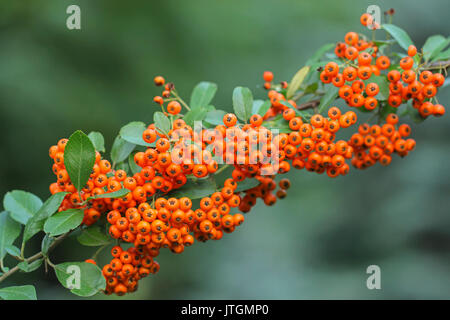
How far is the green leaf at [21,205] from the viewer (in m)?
1.75

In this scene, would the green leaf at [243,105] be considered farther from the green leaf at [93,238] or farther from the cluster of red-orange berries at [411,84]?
the green leaf at [93,238]

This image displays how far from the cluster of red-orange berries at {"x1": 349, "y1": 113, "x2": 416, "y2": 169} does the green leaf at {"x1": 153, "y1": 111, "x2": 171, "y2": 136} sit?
77 centimetres

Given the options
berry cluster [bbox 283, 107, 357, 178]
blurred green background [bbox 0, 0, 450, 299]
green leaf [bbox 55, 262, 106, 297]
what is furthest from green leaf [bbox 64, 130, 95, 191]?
blurred green background [bbox 0, 0, 450, 299]

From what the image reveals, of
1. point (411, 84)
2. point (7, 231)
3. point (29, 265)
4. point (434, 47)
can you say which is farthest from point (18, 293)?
point (434, 47)

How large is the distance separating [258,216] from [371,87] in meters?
2.86

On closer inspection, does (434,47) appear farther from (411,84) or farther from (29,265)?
(29,265)

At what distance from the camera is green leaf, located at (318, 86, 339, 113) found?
64.7 inches

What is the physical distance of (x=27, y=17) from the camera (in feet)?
12.3

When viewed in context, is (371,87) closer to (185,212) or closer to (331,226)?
(185,212)

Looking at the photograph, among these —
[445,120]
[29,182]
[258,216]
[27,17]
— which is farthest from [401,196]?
[27,17]

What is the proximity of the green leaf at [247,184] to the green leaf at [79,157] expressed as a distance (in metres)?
0.54

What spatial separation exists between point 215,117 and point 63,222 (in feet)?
2.18

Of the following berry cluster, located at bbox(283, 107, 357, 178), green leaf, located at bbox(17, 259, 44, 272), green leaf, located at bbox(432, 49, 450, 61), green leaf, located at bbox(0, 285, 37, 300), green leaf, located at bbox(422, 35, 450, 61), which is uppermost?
green leaf, located at bbox(422, 35, 450, 61)

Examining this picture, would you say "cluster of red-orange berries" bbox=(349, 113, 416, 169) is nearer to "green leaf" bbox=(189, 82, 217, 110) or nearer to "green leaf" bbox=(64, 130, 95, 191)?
"green leaf" bbox=(189, 82, 217, 110)
